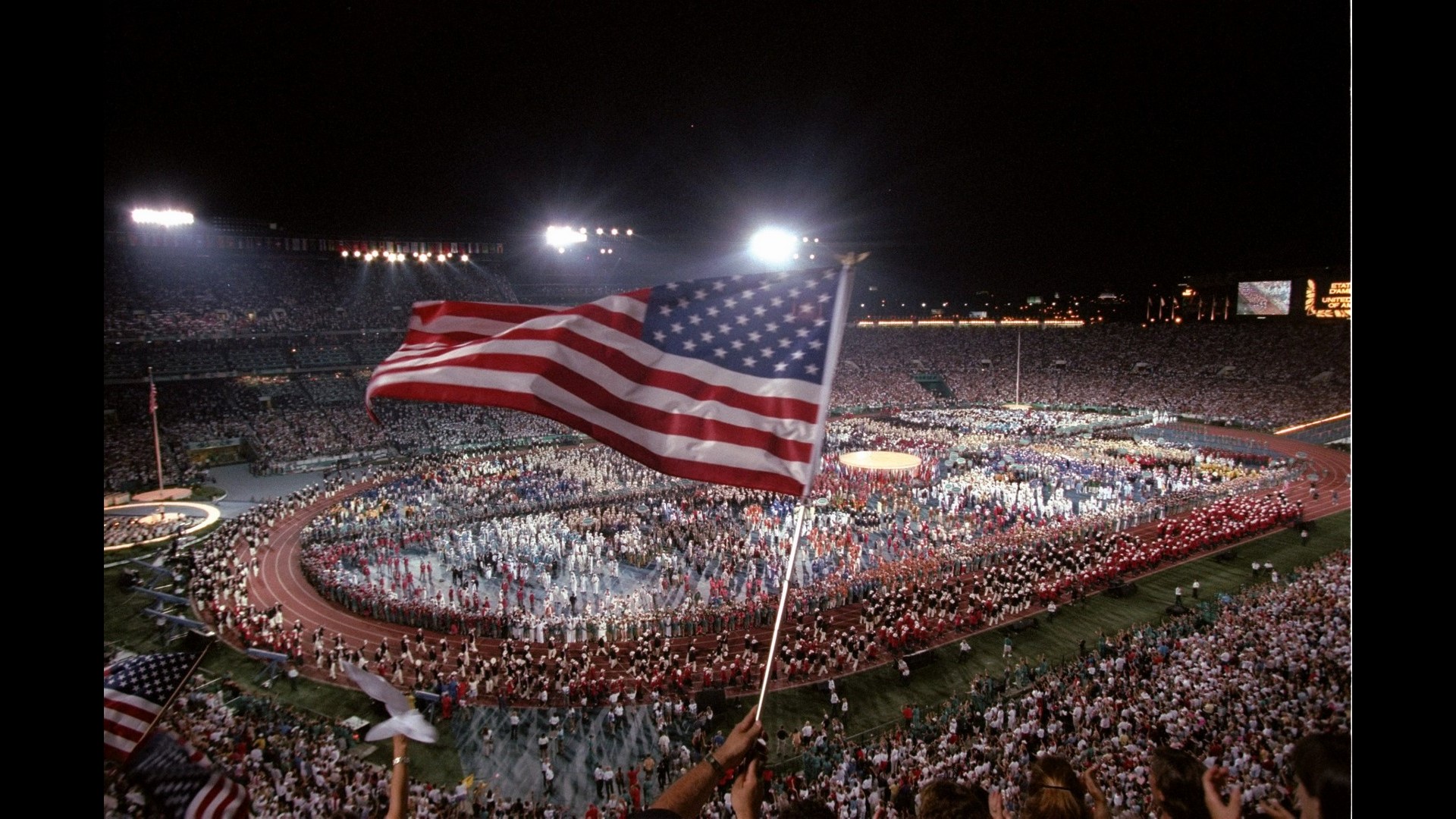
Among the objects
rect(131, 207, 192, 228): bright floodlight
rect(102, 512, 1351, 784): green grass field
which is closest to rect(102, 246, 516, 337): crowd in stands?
rect(131, 207, 192, 228): bright floodlight

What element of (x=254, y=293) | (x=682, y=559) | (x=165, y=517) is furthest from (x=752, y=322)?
(x=254, y=293)

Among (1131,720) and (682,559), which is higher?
(682,559)

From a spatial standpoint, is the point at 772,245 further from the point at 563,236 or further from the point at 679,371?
the point at 679,371

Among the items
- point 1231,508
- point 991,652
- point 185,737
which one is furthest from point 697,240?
point 185,737

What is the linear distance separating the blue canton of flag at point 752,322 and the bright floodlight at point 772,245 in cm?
5119

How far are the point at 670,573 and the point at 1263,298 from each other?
79.0 m

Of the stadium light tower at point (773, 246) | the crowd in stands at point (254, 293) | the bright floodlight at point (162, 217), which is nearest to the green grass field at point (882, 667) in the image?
the crowd in stands at point (254, 293)

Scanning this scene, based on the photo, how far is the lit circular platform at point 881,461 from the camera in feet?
112

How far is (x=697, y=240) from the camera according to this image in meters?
80.0

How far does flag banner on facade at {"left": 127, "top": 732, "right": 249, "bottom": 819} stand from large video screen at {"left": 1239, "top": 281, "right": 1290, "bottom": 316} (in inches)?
3608

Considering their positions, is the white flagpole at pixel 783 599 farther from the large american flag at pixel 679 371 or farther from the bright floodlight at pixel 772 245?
the bright floodlight at pixel 772 245

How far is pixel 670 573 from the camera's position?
23422 mm

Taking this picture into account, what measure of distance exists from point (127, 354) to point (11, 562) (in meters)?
59.3

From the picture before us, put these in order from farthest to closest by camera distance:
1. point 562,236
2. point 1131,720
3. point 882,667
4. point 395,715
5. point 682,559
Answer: point 562,236
point 682,559
point 882,667
point 1131,720
point 395,715
